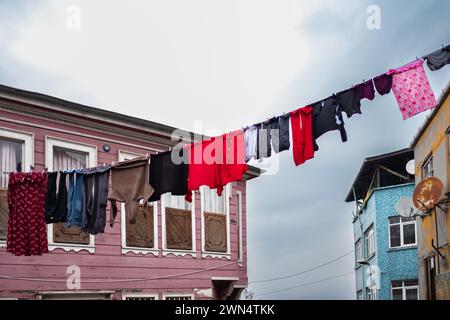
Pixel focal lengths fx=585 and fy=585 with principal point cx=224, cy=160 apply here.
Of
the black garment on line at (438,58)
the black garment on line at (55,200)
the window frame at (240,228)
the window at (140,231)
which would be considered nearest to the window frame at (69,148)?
the window at (140,231)

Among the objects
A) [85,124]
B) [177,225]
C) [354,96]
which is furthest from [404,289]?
[354,96]

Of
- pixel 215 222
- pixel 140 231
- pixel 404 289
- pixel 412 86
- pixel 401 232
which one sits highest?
pixel 412 86

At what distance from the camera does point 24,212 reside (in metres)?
11.7

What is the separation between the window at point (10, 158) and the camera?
1247cm

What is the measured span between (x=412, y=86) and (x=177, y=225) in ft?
26.9

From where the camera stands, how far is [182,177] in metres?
11.8

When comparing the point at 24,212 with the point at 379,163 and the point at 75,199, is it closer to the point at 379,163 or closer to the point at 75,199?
the point at 75,199

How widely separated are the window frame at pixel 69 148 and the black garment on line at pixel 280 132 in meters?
5.18

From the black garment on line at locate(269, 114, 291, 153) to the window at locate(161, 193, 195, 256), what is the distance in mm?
5634

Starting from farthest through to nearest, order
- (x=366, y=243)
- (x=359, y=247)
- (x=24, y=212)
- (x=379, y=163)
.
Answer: (x=359, y=247), (x=366, y=243), (x=379, y=163), (x=24, y=212)

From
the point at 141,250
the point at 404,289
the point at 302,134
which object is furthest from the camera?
the point at 404,289

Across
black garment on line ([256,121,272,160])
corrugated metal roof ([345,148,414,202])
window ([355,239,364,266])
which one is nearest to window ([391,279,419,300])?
corrugated metal roof ([345,148,414,202])

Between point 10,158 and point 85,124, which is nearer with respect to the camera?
point 10,158
